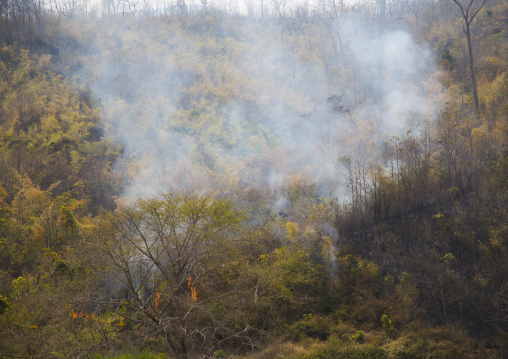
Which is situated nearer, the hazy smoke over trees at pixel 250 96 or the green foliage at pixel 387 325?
the green foliage at pixel 387 325

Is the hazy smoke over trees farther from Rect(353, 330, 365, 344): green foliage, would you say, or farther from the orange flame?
the orange flame

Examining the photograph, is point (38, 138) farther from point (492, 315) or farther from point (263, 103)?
point (492, 315)

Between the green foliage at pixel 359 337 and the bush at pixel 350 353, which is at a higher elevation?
the green foliage at pixel 359 337

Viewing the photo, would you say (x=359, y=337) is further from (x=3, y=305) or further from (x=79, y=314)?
(x=3, y=305)

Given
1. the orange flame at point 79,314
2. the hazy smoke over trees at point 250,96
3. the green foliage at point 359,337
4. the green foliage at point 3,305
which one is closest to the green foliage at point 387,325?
the green foliage at point 359,337

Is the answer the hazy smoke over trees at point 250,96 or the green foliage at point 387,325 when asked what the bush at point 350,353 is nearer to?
the green foliage at point 387,325

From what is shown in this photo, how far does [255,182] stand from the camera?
2291 centimetres

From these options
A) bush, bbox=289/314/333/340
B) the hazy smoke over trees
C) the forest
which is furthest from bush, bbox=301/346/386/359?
the hazy smoke over trees

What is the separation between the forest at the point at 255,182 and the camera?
12.9 metres

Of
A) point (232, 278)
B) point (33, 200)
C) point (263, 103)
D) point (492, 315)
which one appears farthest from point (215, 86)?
point (492, 315)

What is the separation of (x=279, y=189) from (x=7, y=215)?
1566cm

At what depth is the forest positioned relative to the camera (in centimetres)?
1295

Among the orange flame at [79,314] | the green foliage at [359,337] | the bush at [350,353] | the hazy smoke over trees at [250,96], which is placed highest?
the hazy smoke over trees at [250,96]

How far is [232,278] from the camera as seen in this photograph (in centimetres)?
1616
